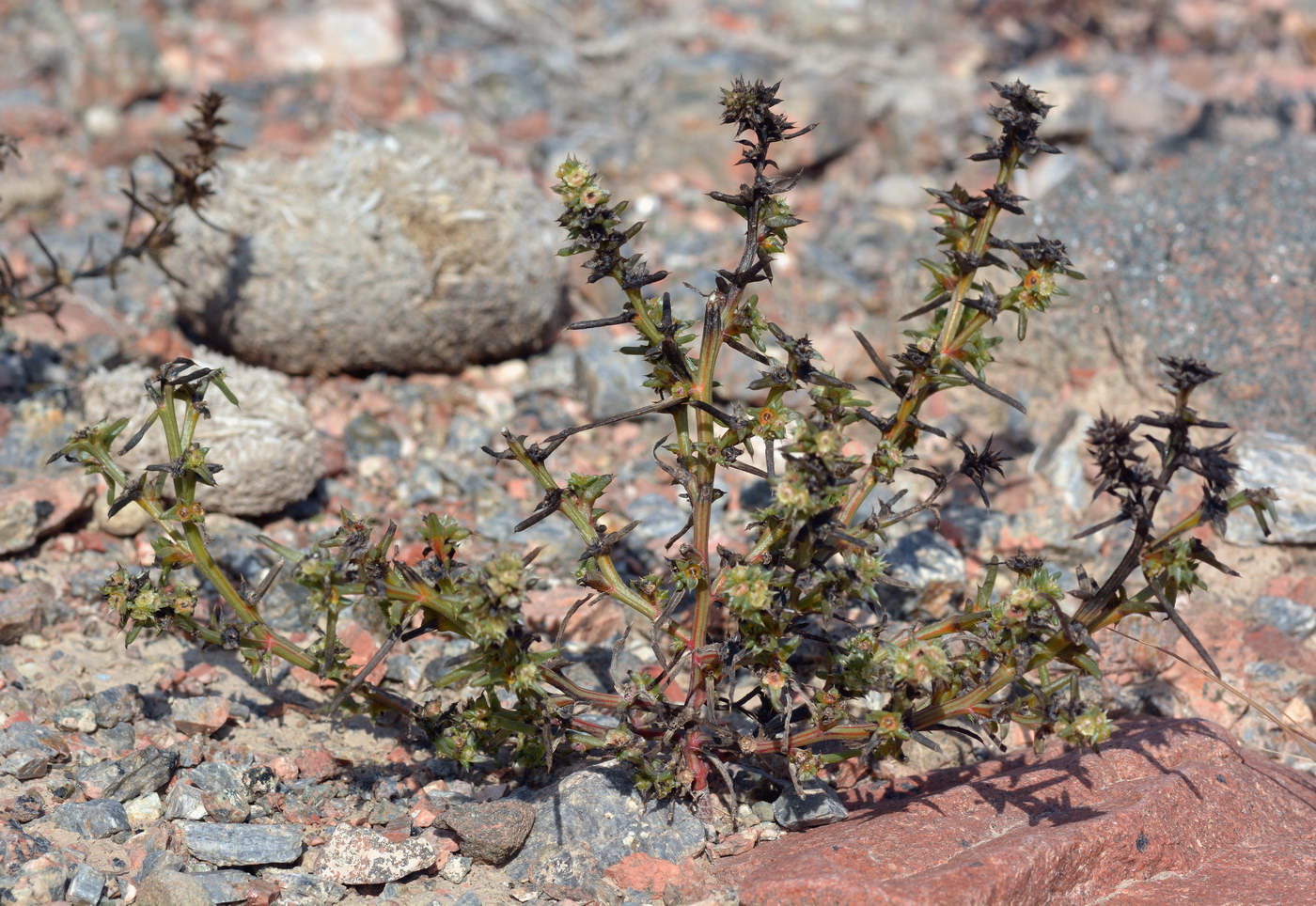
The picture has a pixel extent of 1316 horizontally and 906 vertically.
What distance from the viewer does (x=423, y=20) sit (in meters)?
8.83

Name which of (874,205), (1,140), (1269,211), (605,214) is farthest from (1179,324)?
(1,140)

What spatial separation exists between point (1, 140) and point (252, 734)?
97.1 inches

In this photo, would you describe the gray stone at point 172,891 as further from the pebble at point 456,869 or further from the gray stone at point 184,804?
the pebble at point 456,869

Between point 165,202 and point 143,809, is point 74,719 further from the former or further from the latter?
point 165,202

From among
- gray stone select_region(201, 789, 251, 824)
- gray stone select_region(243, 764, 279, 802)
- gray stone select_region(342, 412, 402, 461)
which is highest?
gray stone select_region(342, 412, 402, 461)

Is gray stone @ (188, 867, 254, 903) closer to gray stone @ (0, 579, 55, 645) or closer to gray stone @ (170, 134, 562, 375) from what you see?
gray stone @ (0, 579, 55, 645)

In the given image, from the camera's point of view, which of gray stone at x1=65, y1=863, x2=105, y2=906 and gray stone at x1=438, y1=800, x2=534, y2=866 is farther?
gray stone at x1=438, y1=800, x2=534, y2=866

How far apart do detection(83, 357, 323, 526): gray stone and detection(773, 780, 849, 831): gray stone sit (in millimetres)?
2451

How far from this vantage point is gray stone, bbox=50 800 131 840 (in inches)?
119

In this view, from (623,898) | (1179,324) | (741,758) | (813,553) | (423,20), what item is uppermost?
(423,20)

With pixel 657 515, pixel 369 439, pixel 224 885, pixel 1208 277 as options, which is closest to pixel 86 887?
pixel 224 885

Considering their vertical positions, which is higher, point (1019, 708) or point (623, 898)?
point (1019, 708)

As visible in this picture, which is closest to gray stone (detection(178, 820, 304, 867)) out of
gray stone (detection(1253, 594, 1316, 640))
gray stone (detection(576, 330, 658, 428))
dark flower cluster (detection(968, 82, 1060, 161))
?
dark flower cluster (detection(968, 82, 1060, 161))

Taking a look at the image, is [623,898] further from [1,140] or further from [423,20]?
[423,20]
